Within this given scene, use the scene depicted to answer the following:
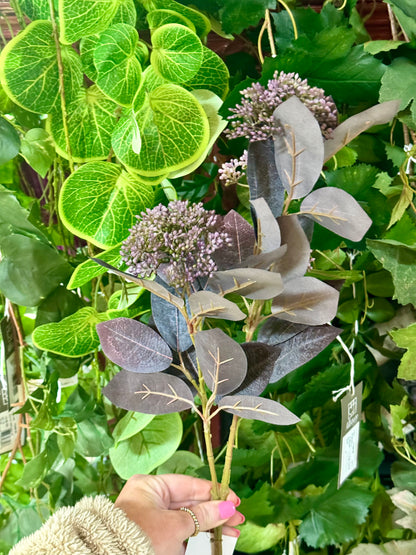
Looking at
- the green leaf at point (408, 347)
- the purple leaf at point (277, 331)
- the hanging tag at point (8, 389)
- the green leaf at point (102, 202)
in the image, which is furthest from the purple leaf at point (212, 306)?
the hanging tag at point (8, 389)

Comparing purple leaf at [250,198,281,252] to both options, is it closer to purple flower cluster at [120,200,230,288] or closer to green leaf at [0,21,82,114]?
purple flower cluster at [120,200,230,288]

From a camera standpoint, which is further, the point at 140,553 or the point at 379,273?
the point at 379,273

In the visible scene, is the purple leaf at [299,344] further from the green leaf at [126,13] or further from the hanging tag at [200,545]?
the green leaf at [126,13]

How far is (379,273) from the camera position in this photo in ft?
2.89

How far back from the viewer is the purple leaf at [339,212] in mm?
553

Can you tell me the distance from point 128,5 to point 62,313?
1.34 ft

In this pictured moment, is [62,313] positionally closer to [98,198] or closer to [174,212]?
[98,198]

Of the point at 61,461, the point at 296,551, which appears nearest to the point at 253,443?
the point at 296,551

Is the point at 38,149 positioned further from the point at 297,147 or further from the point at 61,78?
the point at 297,147

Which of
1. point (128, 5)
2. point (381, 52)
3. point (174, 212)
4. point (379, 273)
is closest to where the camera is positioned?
point (174, 212)

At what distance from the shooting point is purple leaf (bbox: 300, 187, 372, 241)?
55 cm

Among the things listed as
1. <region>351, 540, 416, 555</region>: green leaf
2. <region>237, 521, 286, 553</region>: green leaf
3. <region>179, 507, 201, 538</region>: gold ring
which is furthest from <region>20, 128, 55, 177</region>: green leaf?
<region>351, 540, 416, 555</region>: green leaf

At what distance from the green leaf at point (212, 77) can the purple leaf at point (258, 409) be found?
16.6 inches

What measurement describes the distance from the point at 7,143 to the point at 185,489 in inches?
19.5
